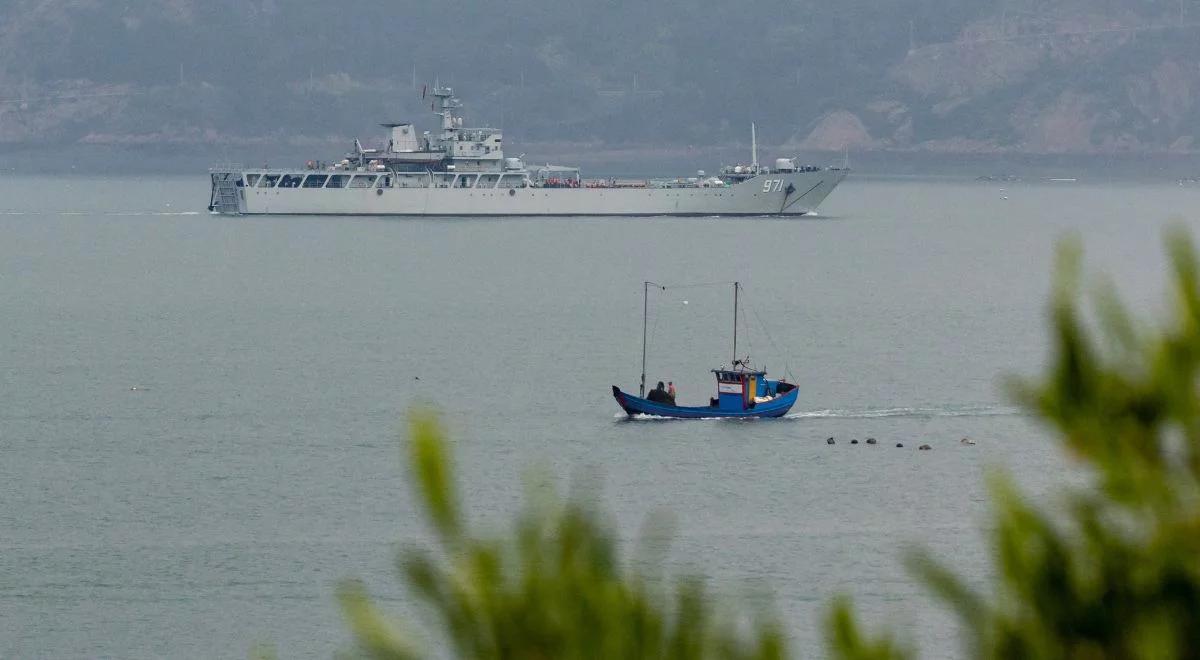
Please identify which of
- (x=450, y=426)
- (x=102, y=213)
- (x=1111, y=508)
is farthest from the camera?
(x=102, y=213)

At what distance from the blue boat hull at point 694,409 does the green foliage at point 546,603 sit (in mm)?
40025

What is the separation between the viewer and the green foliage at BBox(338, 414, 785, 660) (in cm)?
463

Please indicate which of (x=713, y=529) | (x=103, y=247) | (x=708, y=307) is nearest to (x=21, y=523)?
(x=713, y=529)

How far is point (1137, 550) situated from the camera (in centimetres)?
459

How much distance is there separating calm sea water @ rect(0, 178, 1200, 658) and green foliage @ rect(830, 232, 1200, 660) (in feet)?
3.98

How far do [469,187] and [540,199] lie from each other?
4630 mm

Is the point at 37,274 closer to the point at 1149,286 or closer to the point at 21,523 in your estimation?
the point at 1149,286

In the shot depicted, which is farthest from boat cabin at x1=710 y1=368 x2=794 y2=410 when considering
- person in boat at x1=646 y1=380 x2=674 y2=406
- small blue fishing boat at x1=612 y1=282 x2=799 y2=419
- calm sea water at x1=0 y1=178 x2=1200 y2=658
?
person in boat at x1=646 y1=380 x2=674 y2=406

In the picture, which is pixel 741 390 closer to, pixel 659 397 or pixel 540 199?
pixel 659 397

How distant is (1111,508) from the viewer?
4.59m

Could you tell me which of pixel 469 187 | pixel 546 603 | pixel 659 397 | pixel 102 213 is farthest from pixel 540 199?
pixel 546 603

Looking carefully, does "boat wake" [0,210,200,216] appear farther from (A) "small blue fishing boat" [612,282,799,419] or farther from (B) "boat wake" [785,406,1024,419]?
(A) "small blue fishing boat" [612,282,799,419]

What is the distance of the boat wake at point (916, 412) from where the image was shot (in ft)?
152

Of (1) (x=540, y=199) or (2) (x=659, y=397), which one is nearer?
(2) (x=659, y=397)
